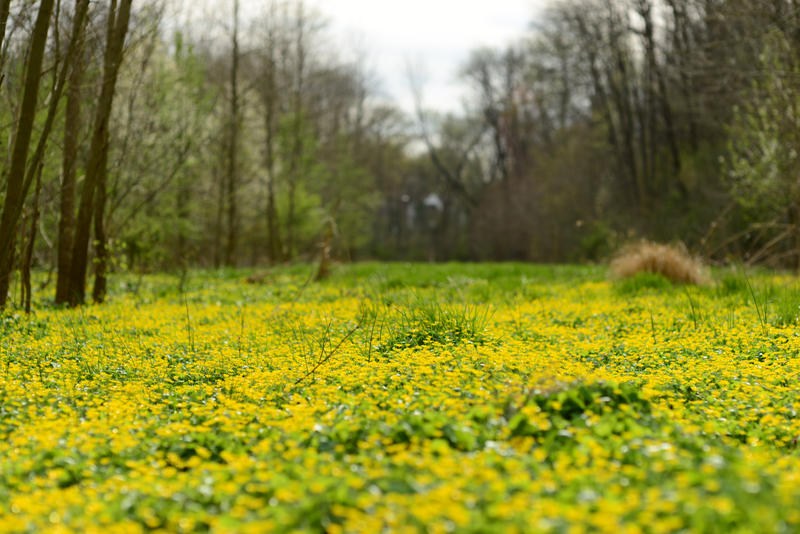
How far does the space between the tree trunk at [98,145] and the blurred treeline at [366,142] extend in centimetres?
3

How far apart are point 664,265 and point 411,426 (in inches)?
319

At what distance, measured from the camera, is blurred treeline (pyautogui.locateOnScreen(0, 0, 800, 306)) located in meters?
9.12

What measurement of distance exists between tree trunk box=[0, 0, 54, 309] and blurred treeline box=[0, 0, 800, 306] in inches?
0.9

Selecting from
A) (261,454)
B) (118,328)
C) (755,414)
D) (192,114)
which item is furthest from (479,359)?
(192,114)

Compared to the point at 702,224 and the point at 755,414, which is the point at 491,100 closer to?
the point at 702,224

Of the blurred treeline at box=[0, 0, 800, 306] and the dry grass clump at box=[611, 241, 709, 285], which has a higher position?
the blurred treeline at box=[0, 0, 800, 306]

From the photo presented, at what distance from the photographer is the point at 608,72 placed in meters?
27.2

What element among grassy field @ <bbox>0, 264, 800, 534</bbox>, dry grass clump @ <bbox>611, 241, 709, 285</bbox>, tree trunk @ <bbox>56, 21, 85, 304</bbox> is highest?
tree trunk @ <bbox>56, 21, 85, 304</bbox>

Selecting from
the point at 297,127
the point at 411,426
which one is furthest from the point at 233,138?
the point at 411,426

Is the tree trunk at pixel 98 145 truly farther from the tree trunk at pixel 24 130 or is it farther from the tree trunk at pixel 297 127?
the tree trunk at pixel 297 127

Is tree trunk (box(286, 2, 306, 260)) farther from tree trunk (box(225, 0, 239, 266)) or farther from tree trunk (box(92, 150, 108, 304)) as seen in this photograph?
tree trunk (box(92, 150, 108, 304))

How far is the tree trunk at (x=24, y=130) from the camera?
6.98 metres

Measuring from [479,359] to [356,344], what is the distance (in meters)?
1.38

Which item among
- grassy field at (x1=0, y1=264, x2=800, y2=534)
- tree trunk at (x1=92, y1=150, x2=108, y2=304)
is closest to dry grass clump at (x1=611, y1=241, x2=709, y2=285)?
grassy field at (x1=0, y1=264, x2=800, y2=534)
